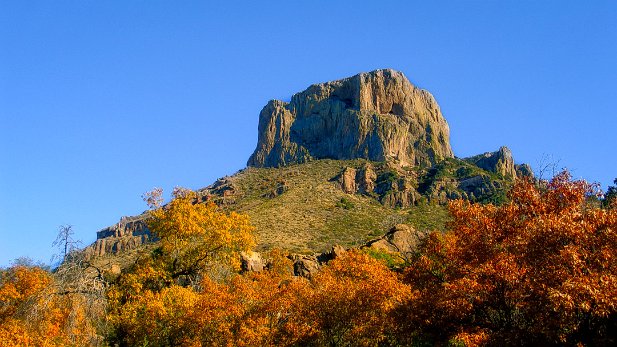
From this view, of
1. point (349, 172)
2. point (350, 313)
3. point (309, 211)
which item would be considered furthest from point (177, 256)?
point (349, 172)

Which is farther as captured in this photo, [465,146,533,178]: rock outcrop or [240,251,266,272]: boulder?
[465,146,533,178]: rock outcrop

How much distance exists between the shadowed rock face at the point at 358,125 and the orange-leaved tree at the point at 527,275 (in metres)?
133

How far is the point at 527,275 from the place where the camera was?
1927cm

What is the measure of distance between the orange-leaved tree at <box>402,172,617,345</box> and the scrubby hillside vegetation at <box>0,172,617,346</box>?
4 centimetres

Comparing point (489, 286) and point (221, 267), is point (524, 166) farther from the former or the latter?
point (489, 286)

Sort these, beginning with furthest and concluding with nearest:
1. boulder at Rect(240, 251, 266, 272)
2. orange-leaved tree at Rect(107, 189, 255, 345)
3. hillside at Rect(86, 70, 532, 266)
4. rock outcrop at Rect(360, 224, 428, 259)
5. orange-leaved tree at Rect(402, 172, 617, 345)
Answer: hillside at Rect(86, 70, 532, 266), rock outcrop at Rect(360, 224, 428, 259), boulder at Rect(240, 251, 266, 272), orange-leaved tree at Rect(107, 189, 255, 345), orange-leaved tree at Rect(402, 172, 617, 345)

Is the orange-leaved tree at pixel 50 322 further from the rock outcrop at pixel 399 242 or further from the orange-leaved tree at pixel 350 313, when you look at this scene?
the rock outcrop at pixel 399 242

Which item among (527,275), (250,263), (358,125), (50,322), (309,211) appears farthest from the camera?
(358,125)

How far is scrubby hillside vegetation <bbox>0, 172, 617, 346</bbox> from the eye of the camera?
1816 cm

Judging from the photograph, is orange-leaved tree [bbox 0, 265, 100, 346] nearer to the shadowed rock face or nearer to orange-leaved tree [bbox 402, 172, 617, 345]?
orange-leaved tree [bbox 402, 172, 617, 345]

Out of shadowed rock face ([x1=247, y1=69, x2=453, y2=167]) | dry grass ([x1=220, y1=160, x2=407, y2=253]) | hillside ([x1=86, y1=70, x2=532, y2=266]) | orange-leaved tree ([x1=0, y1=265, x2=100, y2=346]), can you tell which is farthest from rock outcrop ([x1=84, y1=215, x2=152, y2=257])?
orange-leaved tree ([x1=0, y1=265, x2=100, y2=346])

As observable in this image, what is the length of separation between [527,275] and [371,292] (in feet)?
31.2

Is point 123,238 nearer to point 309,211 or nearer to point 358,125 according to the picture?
point 309,211

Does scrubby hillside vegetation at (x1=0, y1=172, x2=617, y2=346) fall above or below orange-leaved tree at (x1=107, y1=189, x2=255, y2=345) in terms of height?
below
